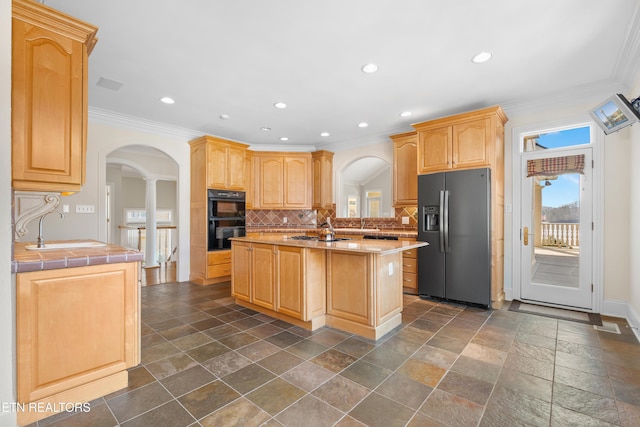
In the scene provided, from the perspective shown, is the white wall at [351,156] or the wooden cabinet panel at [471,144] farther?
the white wall at [351,156]

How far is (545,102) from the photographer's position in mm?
3592

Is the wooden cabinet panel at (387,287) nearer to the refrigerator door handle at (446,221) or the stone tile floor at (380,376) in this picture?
the stone tile floor at (380,376)

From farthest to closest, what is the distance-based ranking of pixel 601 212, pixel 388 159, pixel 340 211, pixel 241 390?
pixel 340 211 < pixel 388 159 < pixel 601 212 < pixel 241 390

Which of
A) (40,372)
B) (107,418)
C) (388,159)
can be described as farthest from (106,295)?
(388,159)

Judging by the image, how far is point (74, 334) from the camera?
1.73m

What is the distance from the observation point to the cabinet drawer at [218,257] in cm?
489

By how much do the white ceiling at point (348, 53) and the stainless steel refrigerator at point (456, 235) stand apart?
1080mm

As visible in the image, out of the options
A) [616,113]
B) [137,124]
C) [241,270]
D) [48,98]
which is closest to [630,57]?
[616,113]

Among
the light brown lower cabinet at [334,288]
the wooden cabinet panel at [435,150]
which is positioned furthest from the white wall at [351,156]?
the light brown lower cabinet at [334,288]

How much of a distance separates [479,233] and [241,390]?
313 cm

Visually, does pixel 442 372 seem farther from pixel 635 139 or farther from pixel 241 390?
pixel 635 139

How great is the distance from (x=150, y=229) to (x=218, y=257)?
2.95m

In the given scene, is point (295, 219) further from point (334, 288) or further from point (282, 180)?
point (334, 288)

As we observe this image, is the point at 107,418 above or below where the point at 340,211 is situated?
below
